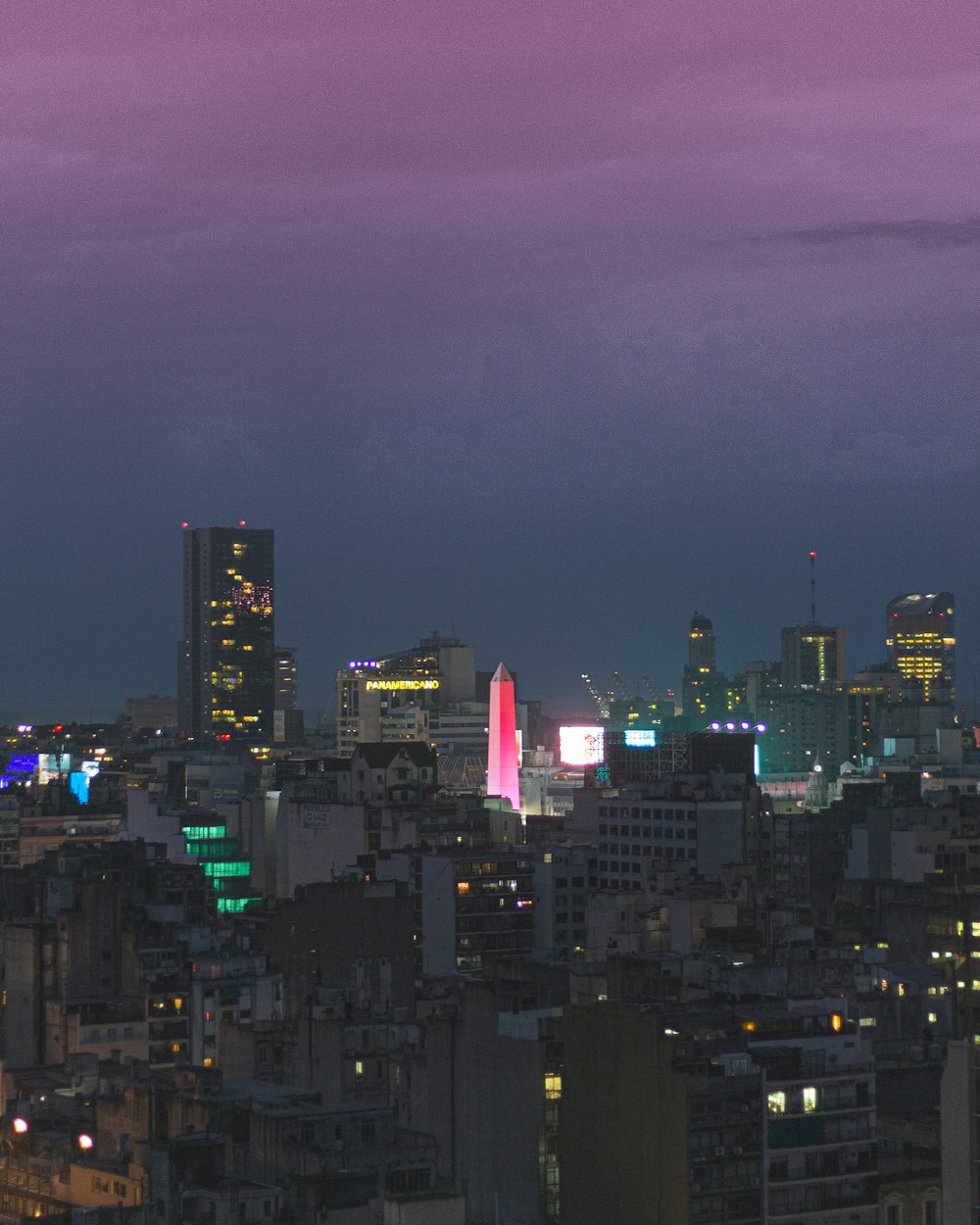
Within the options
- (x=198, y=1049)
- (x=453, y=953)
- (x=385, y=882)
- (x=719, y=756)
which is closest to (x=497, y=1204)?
(x=198, y=1049)

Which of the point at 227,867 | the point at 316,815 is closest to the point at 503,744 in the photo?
the point at 227,867

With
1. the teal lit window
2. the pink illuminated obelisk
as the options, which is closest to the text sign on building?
the teal lit window

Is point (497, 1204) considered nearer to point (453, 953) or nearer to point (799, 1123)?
point (799, 1123)

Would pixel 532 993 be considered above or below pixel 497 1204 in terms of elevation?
above

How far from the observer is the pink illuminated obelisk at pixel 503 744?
641ft

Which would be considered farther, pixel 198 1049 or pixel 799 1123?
pixel 198 1049

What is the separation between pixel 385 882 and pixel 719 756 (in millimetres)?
47852

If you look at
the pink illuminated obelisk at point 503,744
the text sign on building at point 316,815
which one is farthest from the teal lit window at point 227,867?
the pink illuminated obelisk at point 503,744

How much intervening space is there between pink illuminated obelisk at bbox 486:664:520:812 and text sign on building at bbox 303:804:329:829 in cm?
4763

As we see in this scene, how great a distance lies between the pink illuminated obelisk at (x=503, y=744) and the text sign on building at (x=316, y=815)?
156 ft

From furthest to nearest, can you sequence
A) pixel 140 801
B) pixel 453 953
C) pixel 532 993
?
pixel 140 801
pixel 453 953
pixel 532 993

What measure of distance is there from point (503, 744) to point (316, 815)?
49.9 meters

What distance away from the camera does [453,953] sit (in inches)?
4742

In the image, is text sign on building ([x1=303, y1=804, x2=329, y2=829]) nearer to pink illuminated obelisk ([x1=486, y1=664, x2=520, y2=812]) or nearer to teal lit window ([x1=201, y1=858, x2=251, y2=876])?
teal lit window ([x1=201, y1=858, x2=251, y2=876])
